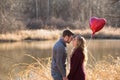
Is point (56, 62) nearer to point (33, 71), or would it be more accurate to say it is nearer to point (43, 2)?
point (33, 71)

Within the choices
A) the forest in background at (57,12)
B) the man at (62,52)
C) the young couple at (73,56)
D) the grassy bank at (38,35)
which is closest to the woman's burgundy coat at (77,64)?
the young couple at (73,56)

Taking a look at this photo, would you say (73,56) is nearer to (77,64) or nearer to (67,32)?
(77,64)

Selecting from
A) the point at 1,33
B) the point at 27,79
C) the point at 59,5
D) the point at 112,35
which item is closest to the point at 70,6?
the point at 59,5

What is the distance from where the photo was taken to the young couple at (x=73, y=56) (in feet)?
18.3

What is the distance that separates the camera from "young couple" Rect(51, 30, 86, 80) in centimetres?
559

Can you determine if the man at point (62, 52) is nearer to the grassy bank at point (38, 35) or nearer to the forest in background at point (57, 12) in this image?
the grassy bank at point (38, 35)

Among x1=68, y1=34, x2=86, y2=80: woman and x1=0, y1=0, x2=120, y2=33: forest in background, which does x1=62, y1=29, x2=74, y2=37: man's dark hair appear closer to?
x1=68, y1=34, x2=86, y2=80: woman

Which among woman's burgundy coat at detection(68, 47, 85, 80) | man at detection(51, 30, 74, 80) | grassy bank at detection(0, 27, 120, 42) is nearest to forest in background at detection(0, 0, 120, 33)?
grassy bank at detection(0, 27, 120, 42)

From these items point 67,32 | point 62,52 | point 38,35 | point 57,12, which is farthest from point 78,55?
point 57,12

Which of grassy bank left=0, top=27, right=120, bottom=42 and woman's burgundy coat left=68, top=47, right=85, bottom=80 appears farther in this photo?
grassy bank left=0, top=27, right=120, bottom=42

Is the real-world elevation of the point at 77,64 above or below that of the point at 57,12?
above

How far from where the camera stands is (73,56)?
221 inches

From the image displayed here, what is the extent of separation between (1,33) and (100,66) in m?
20.3

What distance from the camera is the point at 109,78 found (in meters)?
7.31
